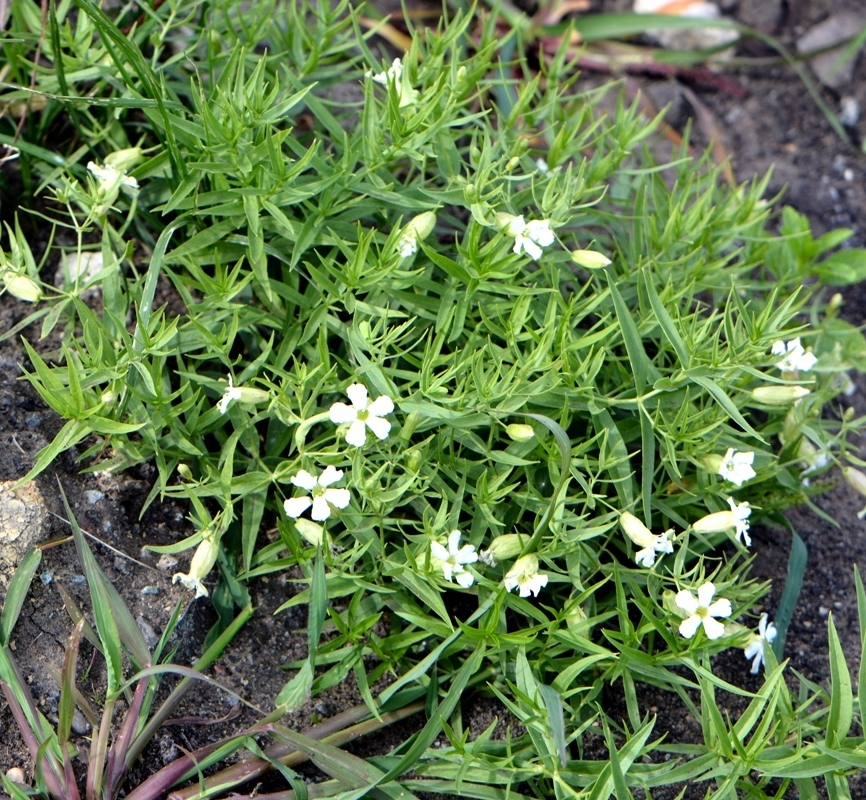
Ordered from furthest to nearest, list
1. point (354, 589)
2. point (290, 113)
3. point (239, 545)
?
point (290, 113), point (239, 545), point (354, 589)

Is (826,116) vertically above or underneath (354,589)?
above

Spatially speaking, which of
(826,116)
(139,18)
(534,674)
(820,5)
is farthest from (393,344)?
(820,5)

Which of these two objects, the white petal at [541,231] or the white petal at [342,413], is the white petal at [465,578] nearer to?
the white petal at [342,413]

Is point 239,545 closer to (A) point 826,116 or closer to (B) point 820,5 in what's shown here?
(A) point 826,116

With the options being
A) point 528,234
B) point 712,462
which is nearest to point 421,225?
point 528,234

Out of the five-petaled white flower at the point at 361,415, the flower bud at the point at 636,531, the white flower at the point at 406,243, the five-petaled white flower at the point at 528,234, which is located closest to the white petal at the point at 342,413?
the five-petaled white flower at the point at 361,415

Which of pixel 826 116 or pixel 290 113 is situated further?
pixel 826 116
